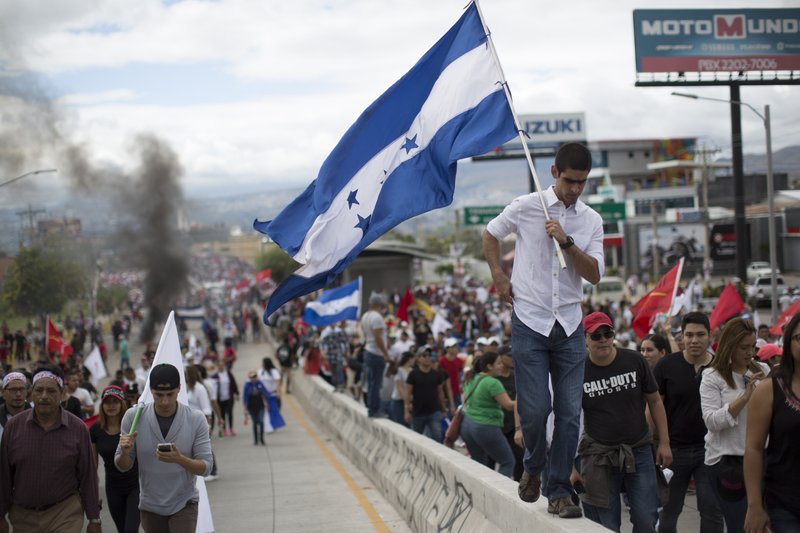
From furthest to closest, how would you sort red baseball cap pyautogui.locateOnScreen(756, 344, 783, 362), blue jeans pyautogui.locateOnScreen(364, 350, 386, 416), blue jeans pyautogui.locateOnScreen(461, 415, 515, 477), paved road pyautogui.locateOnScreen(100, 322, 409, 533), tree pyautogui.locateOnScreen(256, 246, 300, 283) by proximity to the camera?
tree pyautogui.locateOnScreen(256, 246, 300, 283) < blue jeans pyautogui.locateOnScreen(364, 350, 386, 416) < paved road pyautogui.locateOnScreen(100, 322, 409, 533) < blue jeans pyautogui.locateOnScreen(461, 415, 515, 477) < red baseball cap pyautogui.locateOnScreen(756, 344, 783, 362)

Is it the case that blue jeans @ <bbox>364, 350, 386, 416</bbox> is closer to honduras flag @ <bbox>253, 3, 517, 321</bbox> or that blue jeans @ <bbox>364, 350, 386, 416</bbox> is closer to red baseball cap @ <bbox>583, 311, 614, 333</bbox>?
honduras flag @ <bbox>253, 3, 517, 321</bbox>

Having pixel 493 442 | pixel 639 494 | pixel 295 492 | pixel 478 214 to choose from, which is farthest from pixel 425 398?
pixel 478 214

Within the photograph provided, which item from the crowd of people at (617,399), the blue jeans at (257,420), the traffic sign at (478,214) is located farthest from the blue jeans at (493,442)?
the traffic sign at (478,214)

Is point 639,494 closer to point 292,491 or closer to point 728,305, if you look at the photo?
point 292,491

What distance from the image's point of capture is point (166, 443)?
677 centimetres

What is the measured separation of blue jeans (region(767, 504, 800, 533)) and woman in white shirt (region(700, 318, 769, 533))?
1718mm

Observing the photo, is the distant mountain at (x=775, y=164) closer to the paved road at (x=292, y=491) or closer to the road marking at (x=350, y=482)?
the road marking at (x=350, y=482)

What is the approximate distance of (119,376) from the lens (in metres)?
16.8

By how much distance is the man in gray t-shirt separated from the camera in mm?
14242

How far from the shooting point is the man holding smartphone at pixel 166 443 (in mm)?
6816

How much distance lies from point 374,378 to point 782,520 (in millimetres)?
10105

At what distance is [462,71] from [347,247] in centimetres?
158

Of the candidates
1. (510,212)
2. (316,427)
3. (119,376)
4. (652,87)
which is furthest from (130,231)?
(510,212)

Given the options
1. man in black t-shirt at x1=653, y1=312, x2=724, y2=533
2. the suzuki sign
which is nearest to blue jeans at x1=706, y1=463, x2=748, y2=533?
man in black t-shirt at x1=653, y1=312, x2=724, y2=533
